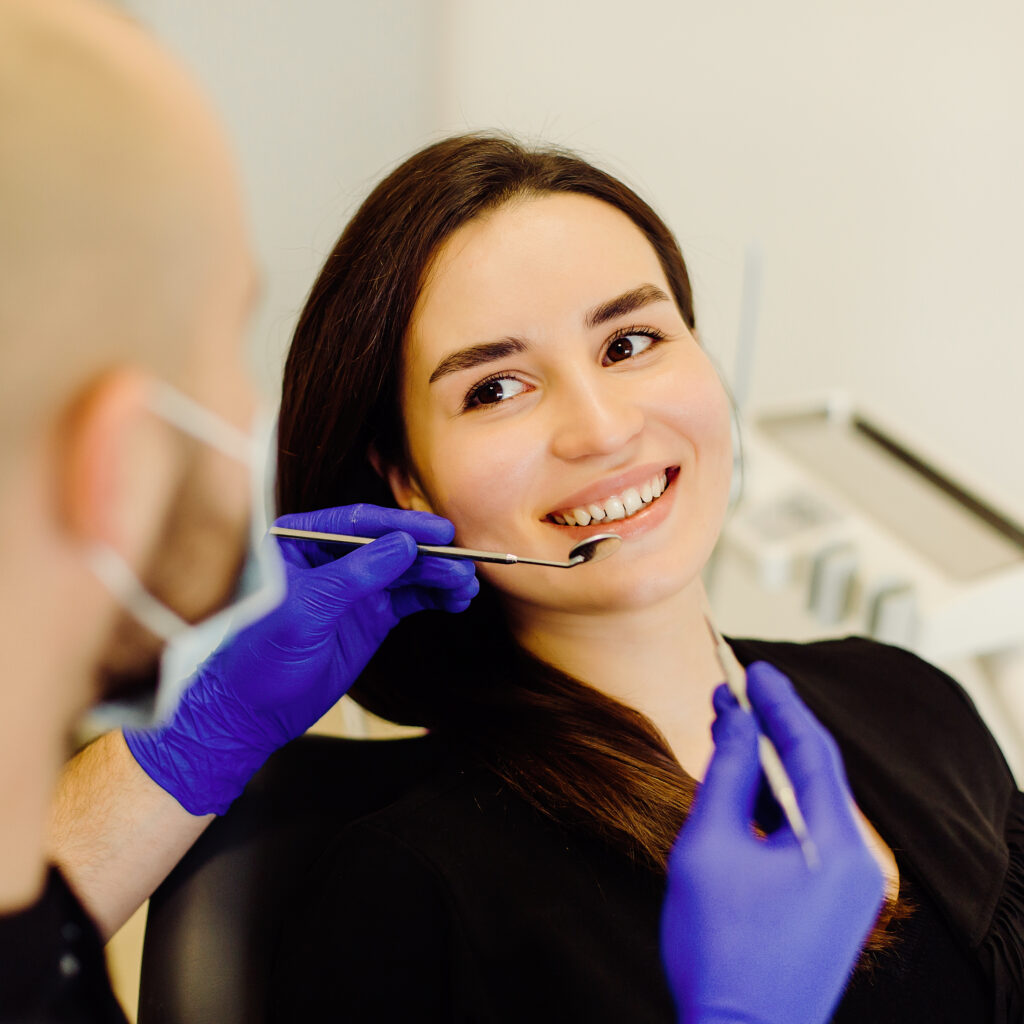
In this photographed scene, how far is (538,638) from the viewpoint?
1038 millimetres

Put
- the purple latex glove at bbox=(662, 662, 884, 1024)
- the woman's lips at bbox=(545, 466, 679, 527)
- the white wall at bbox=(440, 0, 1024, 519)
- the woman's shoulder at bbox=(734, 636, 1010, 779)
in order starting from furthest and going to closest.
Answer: the white wall at bbox=(440, 0, 1024, 519) < the woman's shoulder at bbox=(734, 636, 1010, 779) < the woman's lips at bbox=(545, 466, 679, 527) < the purple latex glove at bbox=(662, 662, 884, 1024)

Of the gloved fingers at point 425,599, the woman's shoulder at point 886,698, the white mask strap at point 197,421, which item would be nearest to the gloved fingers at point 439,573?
the gloved fingers at point 425,599

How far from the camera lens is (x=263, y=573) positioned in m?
0.42

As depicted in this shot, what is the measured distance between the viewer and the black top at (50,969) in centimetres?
37

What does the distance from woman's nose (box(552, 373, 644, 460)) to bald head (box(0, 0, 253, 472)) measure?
0.56m

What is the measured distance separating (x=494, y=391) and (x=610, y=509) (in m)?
0.15

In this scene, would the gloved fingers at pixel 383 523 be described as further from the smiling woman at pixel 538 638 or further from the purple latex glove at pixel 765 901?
the purple latex glove at pixel 765 901

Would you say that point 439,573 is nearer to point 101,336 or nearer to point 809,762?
point 809,762

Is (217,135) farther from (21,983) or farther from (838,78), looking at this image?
(838,78)

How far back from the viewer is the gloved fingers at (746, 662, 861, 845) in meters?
0.74

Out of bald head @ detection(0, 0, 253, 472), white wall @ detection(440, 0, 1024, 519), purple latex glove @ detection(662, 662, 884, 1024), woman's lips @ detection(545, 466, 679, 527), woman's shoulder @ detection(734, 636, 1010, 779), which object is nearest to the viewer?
bald head @ detection(0, 0, 253, 472)

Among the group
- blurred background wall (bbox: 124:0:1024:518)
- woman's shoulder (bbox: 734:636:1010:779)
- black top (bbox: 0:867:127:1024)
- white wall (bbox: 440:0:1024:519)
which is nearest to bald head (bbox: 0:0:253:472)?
black top (bbox: 0:867:127:1024)

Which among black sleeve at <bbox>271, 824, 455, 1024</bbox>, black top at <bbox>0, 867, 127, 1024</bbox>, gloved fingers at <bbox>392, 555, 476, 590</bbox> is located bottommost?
black sleeve at <bbox>271, 824, 455, 1024</bbox>

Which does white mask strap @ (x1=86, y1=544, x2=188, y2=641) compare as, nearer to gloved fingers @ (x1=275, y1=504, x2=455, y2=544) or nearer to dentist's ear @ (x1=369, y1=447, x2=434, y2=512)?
gloved fingers @ (x1=275, y1=504, x2=455, y2=544)
